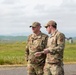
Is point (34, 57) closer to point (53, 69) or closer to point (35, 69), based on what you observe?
point (35, 69)

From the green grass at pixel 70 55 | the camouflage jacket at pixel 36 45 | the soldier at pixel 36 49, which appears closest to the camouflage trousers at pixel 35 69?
the soldier at pixel 36 49

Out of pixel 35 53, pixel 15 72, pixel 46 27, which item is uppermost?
pixel 46 27

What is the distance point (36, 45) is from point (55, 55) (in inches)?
37.7

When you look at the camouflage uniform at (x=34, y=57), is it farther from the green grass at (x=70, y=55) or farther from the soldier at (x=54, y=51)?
the green grass at (x=70, y=55)

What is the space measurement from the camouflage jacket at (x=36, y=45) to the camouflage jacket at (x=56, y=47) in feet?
2.31

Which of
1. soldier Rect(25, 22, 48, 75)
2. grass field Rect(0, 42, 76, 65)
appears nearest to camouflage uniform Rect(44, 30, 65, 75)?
soldier Rect(25, 22, 48, 75)

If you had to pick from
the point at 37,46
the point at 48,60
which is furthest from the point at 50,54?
the point at 37,46

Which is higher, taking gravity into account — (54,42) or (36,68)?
(54,42)

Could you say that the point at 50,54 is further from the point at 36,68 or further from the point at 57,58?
the point at 36,68

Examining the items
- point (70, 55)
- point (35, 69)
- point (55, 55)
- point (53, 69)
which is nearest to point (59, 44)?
point (55, 55)

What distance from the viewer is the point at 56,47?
812 centimetres

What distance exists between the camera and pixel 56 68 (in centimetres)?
818

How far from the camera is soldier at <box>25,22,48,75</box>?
29.3ft

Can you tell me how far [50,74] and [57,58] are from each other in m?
0.41
